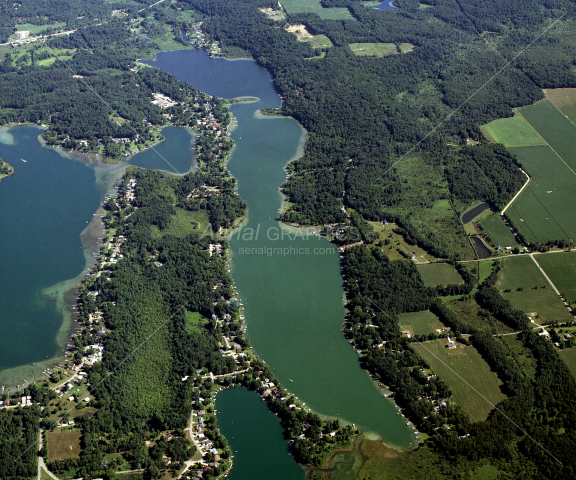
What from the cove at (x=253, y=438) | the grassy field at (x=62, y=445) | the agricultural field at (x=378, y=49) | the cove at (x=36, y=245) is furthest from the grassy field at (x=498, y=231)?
the agricultural field at (x=378, y=49)

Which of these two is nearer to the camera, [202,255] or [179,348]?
[179,348]

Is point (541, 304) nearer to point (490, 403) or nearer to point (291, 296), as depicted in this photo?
point (490, 403)

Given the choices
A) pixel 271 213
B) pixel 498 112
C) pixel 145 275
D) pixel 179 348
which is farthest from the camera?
pixel 498 112

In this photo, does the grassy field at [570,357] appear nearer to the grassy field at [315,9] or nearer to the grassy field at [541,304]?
the grassy field at [541,304]

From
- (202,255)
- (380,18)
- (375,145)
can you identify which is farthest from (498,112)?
(202,255)

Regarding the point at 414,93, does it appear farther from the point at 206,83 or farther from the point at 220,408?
the point at 220,408

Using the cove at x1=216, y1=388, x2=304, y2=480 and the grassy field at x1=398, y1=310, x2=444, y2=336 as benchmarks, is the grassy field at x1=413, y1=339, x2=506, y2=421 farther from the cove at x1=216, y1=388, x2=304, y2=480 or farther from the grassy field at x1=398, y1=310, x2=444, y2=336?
the cove at x1=216, y1=388, x2=304, y2=480

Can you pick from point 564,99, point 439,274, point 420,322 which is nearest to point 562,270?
point 439,274
